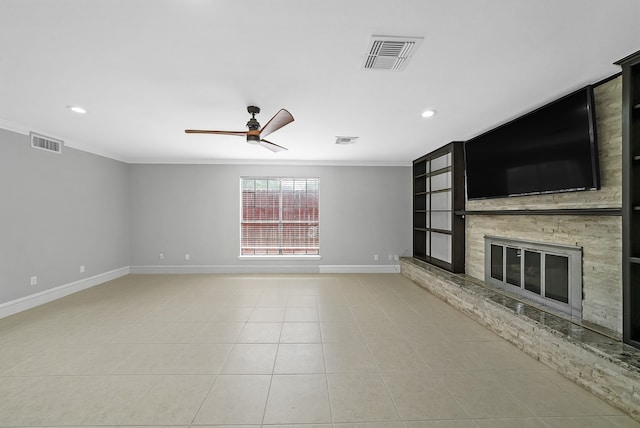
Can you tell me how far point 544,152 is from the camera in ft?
9.84

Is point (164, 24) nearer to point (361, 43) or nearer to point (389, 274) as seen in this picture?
point (361, 43)

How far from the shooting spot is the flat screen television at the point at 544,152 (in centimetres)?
257

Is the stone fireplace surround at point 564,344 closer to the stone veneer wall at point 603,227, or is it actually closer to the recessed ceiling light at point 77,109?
the stone veneer wall at point 603,227

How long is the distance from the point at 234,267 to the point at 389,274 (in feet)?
11.9

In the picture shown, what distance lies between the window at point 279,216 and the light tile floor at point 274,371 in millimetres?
2468

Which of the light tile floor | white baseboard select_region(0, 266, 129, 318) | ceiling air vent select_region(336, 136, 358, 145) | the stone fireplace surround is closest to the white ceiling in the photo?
ceiling air vent select_region(336, 136, 358, 145)

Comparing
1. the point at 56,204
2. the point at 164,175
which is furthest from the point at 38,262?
the point at 164,175

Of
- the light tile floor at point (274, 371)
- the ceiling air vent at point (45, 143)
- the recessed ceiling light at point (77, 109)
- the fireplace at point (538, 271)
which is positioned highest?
the recessed ceiling light at point (77, 109)

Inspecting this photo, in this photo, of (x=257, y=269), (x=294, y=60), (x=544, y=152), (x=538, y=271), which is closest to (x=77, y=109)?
(x=294, y=60)

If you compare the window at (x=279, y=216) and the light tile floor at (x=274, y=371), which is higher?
the window at (x=279, y=216)

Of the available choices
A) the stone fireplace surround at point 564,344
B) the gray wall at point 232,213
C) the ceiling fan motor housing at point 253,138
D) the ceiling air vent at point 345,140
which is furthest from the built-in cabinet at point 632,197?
the gray wall at point 232,213

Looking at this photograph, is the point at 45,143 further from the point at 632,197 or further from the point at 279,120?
the point at 632,197

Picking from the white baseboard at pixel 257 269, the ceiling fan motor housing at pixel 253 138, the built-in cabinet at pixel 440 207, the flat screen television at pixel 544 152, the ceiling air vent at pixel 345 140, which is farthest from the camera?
the white baseboard at pixel 257 269

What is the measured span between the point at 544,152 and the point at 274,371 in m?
3.57
